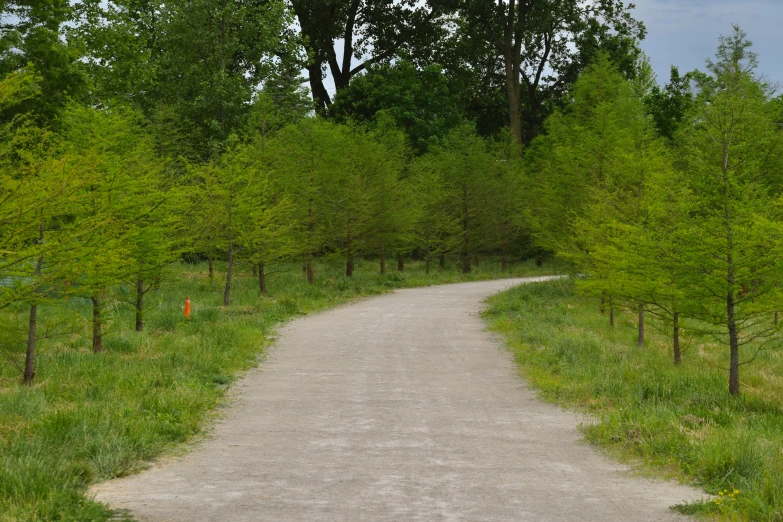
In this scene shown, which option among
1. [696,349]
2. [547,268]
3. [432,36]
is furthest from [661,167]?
[432,36]

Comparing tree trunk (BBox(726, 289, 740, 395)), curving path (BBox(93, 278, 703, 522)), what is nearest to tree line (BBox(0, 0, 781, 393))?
tree trunk (BBox(726, 289, 740, 395))

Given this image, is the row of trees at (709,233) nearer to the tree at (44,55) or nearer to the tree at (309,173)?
the tree at (309,173)

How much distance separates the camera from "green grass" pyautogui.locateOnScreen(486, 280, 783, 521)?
24.5 feet

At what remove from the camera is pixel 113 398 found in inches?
417

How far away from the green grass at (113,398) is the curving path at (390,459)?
1.36ft

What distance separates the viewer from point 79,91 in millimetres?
30734

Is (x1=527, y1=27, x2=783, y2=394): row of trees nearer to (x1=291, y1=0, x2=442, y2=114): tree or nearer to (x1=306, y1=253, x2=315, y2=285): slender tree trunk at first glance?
(x1=306, y1=253, x2=315, y2=285): slender tree trunk

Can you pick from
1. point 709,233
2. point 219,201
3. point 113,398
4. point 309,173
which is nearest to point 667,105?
point 309,173

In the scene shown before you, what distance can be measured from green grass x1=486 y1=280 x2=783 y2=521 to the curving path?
0.45 metres

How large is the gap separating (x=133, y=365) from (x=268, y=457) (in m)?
5.88

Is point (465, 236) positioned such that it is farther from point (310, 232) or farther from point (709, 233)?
point (709, 233)

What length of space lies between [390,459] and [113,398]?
177 inches

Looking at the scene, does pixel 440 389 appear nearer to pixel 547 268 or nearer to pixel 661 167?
pixel 661 167

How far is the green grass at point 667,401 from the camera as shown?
7.46 m
